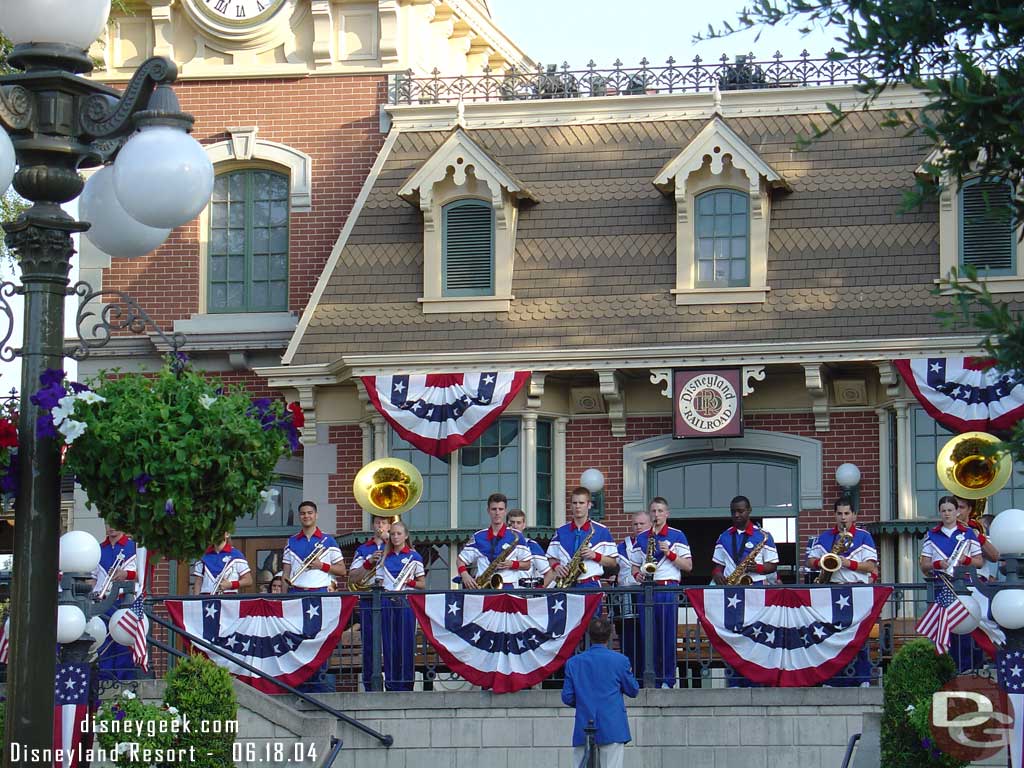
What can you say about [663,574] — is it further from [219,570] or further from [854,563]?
[219,570]

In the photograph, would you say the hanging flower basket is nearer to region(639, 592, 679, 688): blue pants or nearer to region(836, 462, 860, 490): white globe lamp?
region(639, 592, 679, 688): blue pants

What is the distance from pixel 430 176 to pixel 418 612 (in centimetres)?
616

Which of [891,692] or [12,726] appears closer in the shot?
[12,726]

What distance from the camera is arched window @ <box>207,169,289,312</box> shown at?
72.6 ft

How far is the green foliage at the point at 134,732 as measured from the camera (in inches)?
531

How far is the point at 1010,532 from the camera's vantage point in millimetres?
13375

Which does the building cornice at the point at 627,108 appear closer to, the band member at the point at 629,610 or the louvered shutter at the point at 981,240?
the louvered shutter at the point at 981,240

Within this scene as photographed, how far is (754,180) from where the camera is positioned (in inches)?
798

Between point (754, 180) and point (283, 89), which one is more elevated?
point (283, 89)

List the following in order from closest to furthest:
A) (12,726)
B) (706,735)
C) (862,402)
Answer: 1. (12,726)
2. (706,735)
3. (862,402)

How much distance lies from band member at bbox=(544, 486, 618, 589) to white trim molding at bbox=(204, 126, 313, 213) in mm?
6423

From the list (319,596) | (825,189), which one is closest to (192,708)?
(319,596)

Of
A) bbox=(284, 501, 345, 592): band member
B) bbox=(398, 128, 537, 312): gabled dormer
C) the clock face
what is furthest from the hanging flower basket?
the clock face

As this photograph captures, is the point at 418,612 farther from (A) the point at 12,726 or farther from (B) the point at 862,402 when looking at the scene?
(A) the point at 12,726
